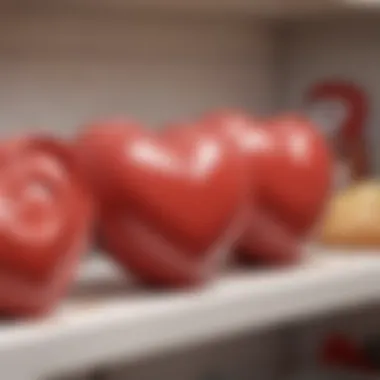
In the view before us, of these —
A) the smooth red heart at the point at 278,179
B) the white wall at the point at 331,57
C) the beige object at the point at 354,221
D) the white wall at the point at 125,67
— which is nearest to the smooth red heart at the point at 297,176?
the smooth red heart at the point at 278,179

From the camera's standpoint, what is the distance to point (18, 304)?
72cm

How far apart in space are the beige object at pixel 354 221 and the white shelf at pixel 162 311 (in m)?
0.04

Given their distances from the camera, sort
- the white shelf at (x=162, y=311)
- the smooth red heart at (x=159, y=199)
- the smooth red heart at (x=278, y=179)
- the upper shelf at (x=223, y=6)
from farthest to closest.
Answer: the upper shelf at (x=223, y=6) → the smooth red heart at (x=278, y=179) → the smooth red heart at (x=159, y=199) → the white shelf at (x=162, y=311)

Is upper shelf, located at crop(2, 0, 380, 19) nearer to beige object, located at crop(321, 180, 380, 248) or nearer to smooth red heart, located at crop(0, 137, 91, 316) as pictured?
beige object, located at crop(321, 180, 380, 248)

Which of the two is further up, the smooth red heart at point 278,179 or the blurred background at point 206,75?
the blurred background at point 206,75

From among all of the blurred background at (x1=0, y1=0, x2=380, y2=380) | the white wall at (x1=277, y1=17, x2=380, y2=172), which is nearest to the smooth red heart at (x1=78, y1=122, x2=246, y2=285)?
Answer: the blurred background at (x1=0, y1=0, x2=380, y2=380)

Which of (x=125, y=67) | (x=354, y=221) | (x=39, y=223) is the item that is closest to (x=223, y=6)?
(x=125, y=67)

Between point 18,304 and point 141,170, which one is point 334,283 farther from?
point 18,304

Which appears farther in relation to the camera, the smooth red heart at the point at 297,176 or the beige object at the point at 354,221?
the beige object at the point at 354,221

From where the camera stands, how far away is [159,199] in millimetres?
822

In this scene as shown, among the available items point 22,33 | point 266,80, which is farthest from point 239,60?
point 22,33

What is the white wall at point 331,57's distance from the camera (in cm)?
137

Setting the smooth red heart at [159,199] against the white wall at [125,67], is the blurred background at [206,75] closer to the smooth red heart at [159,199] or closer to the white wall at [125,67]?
the white wall at [125,67]

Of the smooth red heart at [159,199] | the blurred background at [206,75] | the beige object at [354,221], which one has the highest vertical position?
the blurred background at [206,75]
